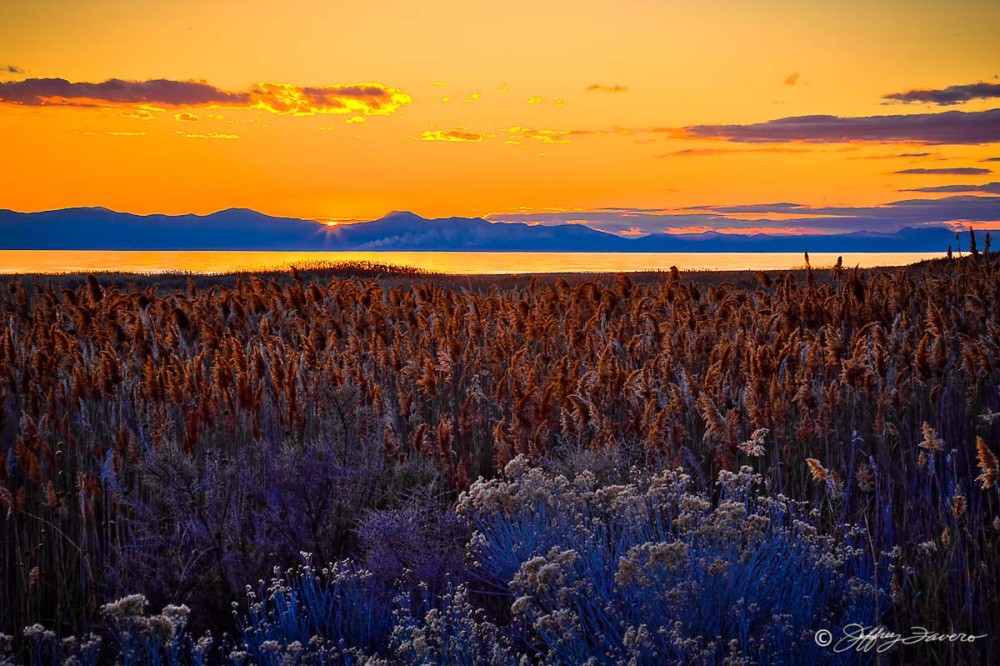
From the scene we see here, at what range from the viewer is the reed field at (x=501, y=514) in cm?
358

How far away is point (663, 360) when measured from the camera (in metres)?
7.28

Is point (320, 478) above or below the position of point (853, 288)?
below

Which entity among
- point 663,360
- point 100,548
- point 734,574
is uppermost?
point 663,360

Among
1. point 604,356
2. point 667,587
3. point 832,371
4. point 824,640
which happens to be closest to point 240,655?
point 667,587

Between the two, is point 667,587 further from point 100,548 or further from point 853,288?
point 853,288

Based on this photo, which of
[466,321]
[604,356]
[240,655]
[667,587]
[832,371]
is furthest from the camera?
[466,321]

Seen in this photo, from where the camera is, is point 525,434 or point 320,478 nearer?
point 320,478

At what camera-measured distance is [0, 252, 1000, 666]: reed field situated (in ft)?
11.7

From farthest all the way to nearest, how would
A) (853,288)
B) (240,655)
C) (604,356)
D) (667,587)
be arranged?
(853,288)
(604,356)
(667,587)
(240,655)

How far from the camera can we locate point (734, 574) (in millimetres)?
3715

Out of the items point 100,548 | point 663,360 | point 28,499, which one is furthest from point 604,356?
point 28,499

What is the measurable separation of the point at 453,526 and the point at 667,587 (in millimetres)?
1763

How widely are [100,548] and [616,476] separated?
11.2 ft

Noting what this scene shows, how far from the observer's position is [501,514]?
4781mm
